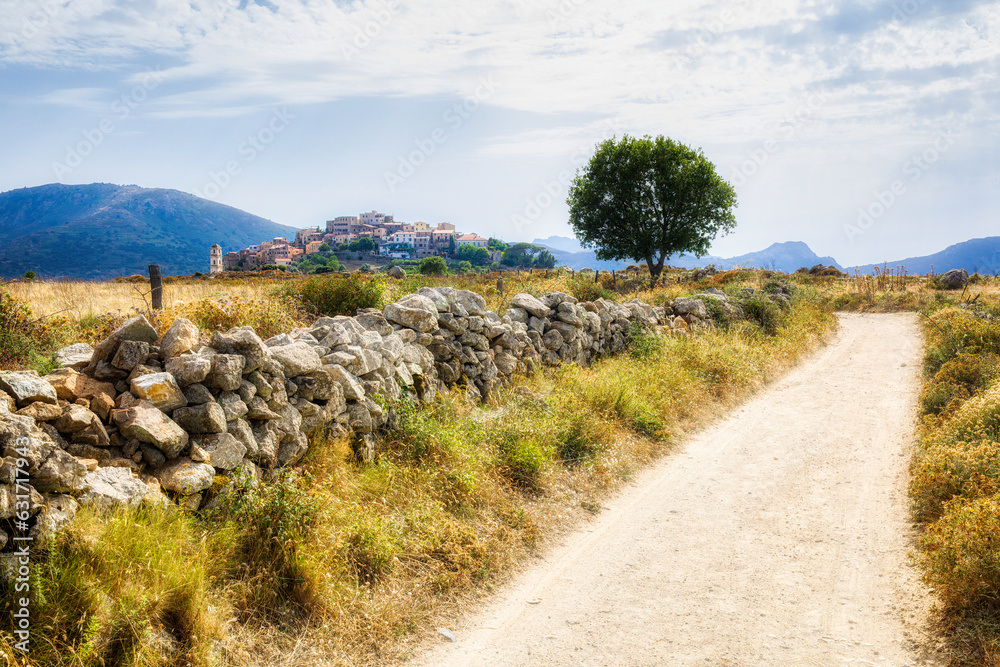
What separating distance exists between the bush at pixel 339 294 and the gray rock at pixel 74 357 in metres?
3.82

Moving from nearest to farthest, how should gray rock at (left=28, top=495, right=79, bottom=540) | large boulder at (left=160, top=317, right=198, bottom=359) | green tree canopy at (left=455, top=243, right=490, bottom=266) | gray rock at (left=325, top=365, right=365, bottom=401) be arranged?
gray rock at (left=28, top=495, right=79, bottom=540) < large boulder at (left=160, top=317, right=198, bottom=359) < gray rock at (left=325, top=365, right=365, bottom=401) < green tree canopy at (left=455, top=243, right=490, bottom=266)

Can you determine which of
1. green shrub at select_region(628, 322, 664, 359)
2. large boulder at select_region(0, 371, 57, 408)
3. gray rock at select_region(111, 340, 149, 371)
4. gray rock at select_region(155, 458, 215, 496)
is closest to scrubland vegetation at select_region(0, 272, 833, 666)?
gray rock at select_region(155, 458, 215, 496)

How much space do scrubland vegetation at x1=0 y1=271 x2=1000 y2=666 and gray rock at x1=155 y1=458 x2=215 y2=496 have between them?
17 cm

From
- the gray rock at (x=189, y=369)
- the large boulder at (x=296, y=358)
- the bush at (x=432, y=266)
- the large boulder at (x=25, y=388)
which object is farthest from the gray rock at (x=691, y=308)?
the bush at (x=432, y=266)

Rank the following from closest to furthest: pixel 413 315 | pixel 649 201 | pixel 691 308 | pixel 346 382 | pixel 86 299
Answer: pixel 346 382
pixel 413 315
pixel 86 299
pixel 691 308
pixel 649 201

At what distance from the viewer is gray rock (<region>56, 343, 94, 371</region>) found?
438 centimetres

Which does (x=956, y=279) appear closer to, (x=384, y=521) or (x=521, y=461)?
(x=521, y=461)

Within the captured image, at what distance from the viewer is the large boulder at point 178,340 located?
15.0 feet

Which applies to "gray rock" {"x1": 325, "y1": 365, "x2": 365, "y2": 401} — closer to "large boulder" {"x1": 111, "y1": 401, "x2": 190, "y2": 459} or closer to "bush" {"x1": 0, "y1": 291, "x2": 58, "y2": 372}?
"large boulder" {"x1": 111, "y1": 401, "x2": 190, "y2": 459}

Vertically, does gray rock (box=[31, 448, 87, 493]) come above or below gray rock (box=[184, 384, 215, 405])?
below

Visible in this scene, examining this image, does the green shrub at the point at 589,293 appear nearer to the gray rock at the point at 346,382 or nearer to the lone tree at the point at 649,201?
the gray rock at the point at 346,382

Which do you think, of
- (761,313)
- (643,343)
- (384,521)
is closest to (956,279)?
(761,313)

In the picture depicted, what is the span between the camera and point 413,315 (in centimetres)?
747

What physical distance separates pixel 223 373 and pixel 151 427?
68 centimetres
